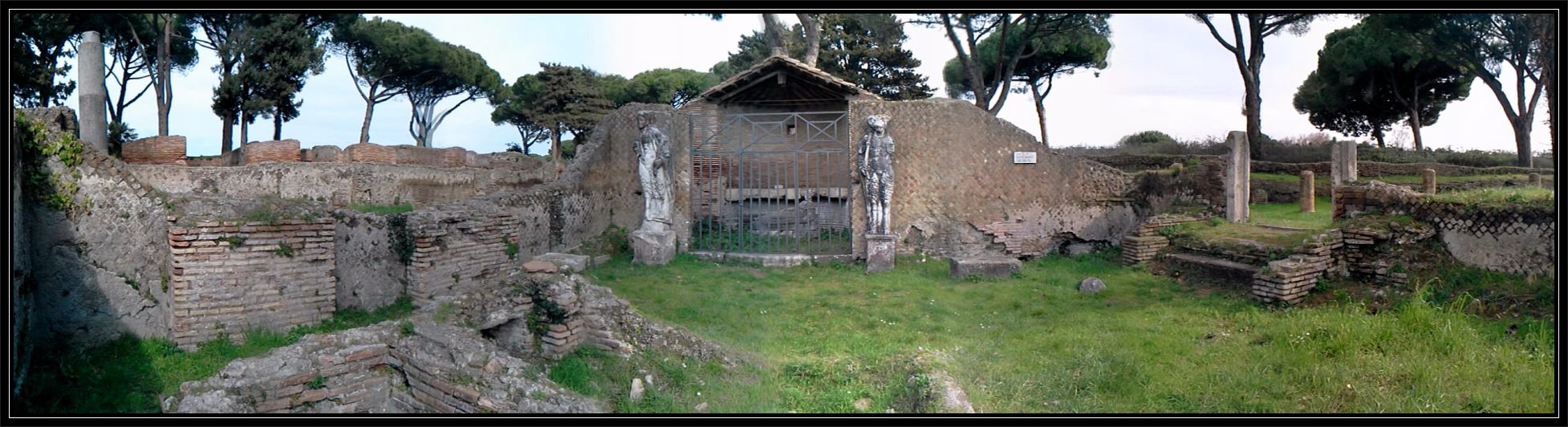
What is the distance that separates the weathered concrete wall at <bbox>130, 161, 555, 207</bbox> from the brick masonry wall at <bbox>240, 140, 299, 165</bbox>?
0.22m

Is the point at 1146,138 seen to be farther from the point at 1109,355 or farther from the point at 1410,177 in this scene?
the point at 1109,355

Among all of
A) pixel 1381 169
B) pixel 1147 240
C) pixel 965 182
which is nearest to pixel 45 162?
pixel 965 182

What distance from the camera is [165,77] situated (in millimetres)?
22750

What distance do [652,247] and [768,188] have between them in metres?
2.55

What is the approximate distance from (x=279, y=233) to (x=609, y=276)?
4.15 m

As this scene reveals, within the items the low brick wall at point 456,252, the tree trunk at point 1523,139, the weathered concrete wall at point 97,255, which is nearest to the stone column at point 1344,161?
the tree trunk at point 1523,139

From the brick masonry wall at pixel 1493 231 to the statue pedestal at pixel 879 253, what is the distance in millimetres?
5737

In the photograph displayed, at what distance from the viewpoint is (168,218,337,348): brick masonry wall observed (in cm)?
651

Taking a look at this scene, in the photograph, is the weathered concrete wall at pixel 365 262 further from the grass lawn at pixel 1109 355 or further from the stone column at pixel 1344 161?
the stone column at pixel 1344 161

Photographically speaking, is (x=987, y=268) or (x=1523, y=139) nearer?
(x=987, y=268)

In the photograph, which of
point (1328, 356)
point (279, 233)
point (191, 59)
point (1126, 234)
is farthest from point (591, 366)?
point (191, 59)

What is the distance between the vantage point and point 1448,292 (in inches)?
Answer: 291

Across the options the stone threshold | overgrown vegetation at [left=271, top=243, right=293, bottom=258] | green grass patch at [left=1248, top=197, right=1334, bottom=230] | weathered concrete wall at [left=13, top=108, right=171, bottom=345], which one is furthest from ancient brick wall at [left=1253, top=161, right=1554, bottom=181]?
weathered concrete wall at [left=13, top=108, right=171, bottom=345]

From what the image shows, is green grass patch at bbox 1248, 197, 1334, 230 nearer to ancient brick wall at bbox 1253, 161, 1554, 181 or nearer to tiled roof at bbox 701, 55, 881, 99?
ancient brick wall at bbox 1253, 161, 1554, 181
